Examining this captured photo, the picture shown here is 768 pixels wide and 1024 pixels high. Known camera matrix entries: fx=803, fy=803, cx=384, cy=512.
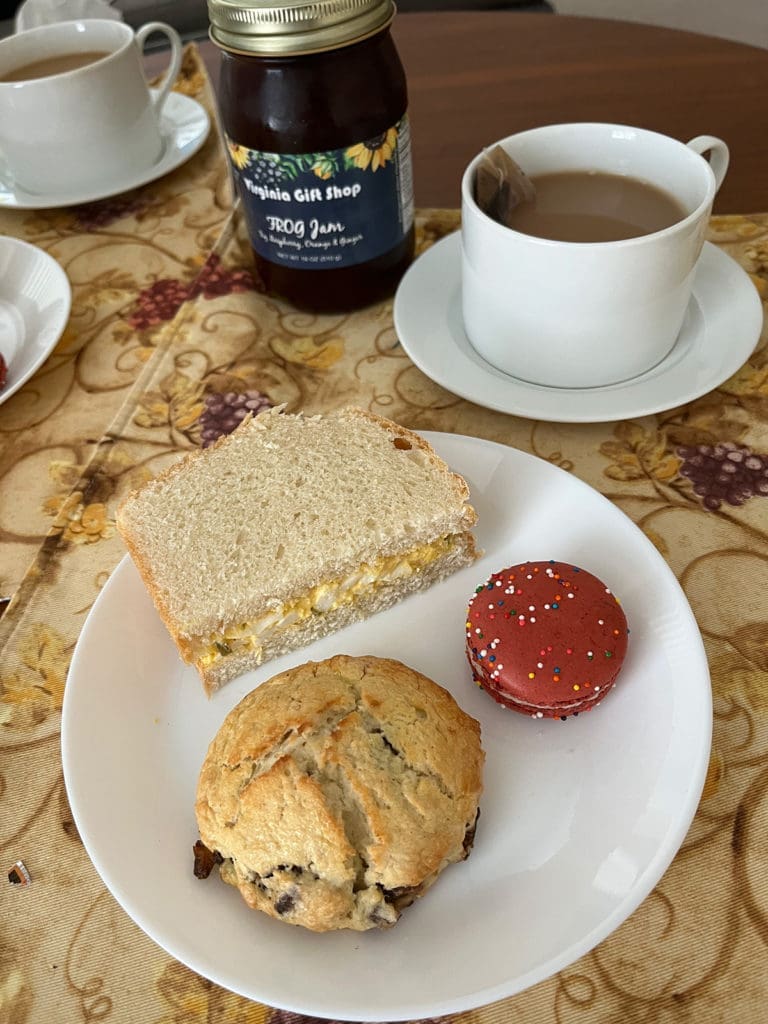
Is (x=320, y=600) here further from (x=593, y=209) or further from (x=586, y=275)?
(x=593, y=209)

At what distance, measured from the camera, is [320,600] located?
924 millimetres

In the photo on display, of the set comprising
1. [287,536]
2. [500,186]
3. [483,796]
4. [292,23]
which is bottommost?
[483,796]

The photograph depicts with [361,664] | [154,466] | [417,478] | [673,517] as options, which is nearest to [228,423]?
[154,466]

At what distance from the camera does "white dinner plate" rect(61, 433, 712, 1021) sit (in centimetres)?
64

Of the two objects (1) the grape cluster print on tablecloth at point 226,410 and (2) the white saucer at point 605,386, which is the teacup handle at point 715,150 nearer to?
(2) the white saucer at point 605,386

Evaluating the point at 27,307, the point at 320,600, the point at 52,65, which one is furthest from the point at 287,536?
the point at 52,65

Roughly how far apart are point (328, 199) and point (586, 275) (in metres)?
0.38

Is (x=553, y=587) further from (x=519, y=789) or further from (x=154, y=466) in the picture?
(x=154, y=466)

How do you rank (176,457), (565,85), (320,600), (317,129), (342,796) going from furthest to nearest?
1. (565,85)
2. (176,457)
3. (317,129)
4. (320,600)
5. (342,796)

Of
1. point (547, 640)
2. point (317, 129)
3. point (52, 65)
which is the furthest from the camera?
point (52, 65)

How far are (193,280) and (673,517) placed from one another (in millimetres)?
931

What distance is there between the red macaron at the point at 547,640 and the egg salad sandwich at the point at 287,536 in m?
0.13

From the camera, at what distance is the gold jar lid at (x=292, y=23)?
950 mm

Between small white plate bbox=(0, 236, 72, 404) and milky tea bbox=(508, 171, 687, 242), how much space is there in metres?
0.73
